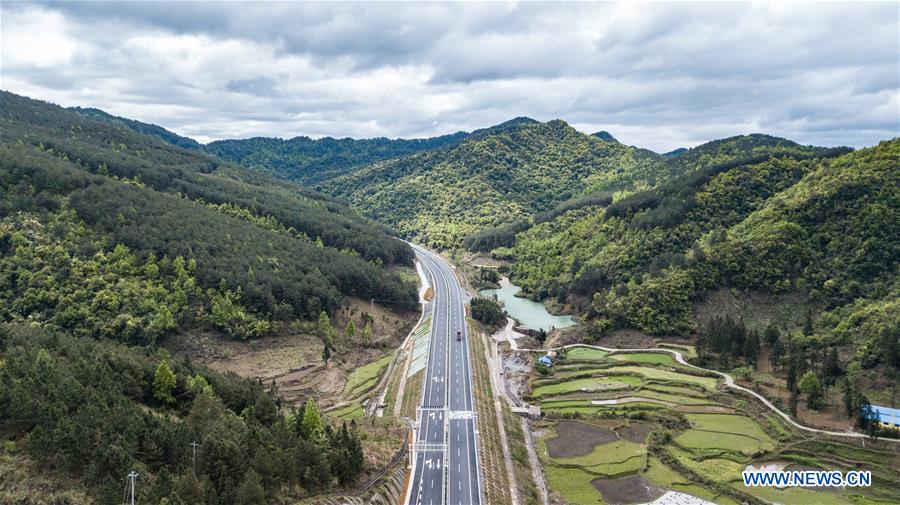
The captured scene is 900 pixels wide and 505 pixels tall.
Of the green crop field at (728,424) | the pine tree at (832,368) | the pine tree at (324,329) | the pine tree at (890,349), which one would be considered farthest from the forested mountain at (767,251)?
the pine tree at (324,329)

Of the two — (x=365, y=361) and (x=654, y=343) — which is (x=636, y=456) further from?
(x=365, y=361)

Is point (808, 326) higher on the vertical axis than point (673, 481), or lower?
higher

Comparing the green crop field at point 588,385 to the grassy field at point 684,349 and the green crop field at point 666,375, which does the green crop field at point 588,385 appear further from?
the grassy field at point 684,349

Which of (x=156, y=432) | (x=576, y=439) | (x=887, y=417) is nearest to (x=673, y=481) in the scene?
(x=576, y=439)

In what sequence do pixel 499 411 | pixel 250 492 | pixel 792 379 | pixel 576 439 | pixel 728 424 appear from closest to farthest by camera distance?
pixel 250 492, pixel 576 439, pixel 728 424, pixel 792 379, pixel 499 411

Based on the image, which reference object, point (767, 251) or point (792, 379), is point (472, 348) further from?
point (767, 251)

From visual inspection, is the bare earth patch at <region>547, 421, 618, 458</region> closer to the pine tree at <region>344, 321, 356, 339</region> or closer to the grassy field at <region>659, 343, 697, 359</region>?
the grassy field at <region>659, 343, 697, 359</region>

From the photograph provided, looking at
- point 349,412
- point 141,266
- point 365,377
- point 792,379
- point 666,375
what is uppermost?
point 141,266
